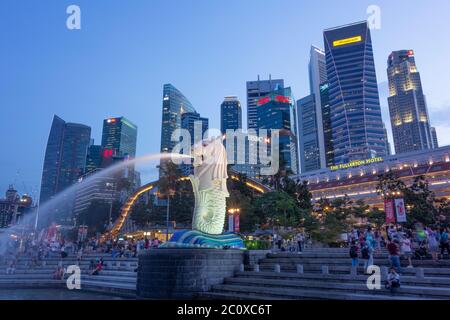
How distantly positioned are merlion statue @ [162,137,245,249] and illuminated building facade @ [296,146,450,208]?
8371cm

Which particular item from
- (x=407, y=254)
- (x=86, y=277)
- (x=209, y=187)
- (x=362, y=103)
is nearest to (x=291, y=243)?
(x=209, y=187)

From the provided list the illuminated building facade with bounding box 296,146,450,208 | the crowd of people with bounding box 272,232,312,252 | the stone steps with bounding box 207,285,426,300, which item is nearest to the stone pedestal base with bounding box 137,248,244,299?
the stone steps with bounding box 207,285,426,300

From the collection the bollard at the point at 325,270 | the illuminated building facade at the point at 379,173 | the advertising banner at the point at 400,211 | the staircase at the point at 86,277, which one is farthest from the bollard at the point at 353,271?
the illuminated building facade at the point at 379,173

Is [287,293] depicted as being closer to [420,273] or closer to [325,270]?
[325,270]

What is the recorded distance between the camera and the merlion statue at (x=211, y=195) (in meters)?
20.4

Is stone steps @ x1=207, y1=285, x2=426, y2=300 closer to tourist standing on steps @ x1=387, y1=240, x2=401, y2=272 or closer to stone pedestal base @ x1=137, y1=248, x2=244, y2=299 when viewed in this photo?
stone pedestal base @ x1=137, y1=248, x2=244, y2=299

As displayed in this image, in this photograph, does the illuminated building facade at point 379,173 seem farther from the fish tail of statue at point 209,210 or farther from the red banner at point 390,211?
the fish tail of statue at point 209,210

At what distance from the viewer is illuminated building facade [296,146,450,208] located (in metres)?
89.5

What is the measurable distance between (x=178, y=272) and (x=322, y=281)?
683 centimetres

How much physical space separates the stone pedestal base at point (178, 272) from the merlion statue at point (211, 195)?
175 cm

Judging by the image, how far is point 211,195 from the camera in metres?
21.3
